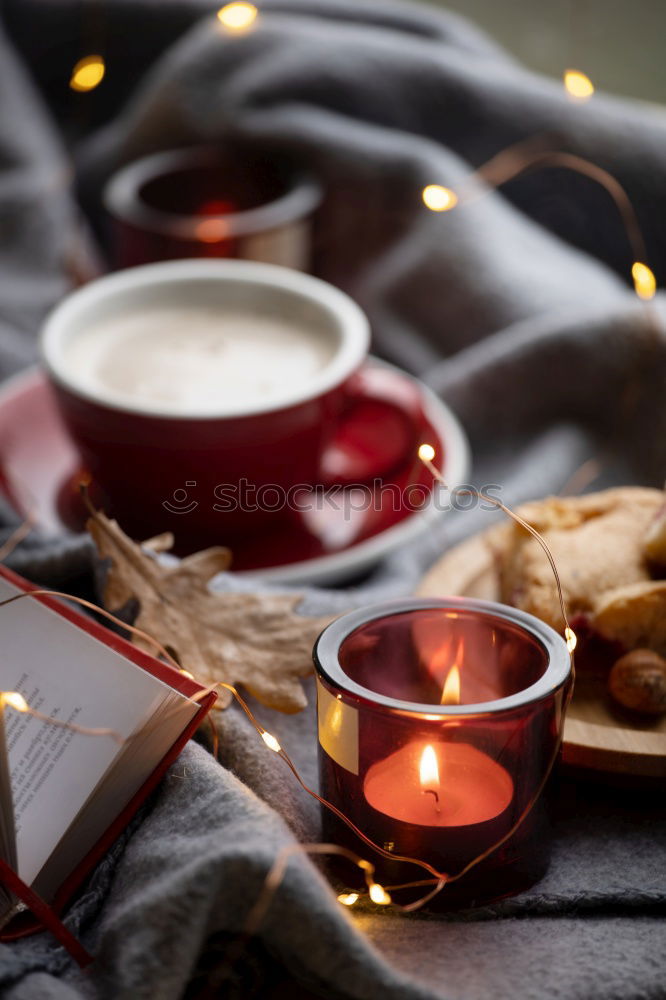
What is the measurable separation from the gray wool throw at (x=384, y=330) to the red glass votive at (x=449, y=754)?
0.09 ft

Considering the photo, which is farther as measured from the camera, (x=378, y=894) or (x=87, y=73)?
(x=87, y=73)

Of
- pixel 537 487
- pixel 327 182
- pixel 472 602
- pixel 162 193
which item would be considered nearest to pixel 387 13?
pixel 327 182

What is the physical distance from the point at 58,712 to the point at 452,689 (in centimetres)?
19

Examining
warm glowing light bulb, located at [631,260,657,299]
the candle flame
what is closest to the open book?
the candle flame

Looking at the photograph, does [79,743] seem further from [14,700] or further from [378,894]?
[378,894]

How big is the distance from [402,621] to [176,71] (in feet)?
2.71

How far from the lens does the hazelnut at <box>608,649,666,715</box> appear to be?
1.94 ft

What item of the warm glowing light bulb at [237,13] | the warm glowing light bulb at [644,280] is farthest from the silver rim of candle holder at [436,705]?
the warm glowing light bulb at [237,13]

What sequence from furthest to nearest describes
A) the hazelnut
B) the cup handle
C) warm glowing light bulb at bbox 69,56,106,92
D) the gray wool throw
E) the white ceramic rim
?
warm glowing light bulb at bbox 69,56,106,92, the cup handle, the white ceramic rim, the hazelnut, the gray wool throw

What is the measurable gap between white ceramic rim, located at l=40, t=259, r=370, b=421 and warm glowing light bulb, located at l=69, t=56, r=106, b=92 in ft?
1.45

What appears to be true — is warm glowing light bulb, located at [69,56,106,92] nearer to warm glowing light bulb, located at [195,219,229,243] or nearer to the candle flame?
warm glowing light bulb, located at [195,219,229,243]

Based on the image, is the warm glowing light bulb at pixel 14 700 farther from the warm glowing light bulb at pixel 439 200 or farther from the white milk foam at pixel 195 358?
the warm glowing light bulb at pixel 439 200

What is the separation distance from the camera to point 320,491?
89cm

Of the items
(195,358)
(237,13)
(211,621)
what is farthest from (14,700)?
(237,13)
